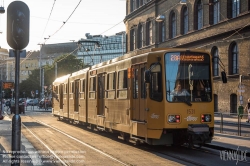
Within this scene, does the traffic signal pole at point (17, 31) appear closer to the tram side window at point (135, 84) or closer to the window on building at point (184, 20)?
the tram side window at point (135, 84)

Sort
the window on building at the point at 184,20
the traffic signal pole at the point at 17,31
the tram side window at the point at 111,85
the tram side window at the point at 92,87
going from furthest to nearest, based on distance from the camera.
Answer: the window on building at the point at 184,20 < the tram side window at the point at 92,87 < the tram side window at the point at 111,85 < the traffic signal pole at the point at 17,31

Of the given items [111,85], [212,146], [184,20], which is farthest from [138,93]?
[184,20]

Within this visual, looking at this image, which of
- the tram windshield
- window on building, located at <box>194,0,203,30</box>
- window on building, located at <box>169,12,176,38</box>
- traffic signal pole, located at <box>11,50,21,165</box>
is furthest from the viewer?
window on building, located at <box>169,12,176,38</box>

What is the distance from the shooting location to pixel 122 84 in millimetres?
17547

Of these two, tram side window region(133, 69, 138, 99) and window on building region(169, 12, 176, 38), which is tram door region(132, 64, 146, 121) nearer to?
tram side window region(133, 69, 138, 99)

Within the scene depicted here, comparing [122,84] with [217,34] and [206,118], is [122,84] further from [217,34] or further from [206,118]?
[217,34]

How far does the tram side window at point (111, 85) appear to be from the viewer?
18.8 metres

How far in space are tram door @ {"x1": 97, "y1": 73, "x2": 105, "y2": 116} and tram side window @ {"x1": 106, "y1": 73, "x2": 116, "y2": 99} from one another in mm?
1015

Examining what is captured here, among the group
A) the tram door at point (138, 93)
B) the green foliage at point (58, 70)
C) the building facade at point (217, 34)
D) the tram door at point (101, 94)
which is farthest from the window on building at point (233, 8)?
the green foliage at point (58, 70)

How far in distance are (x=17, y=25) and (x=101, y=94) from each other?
1408cm

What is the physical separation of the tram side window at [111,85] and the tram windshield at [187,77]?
4.19 meters

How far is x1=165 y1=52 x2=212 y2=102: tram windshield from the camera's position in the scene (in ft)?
48.8

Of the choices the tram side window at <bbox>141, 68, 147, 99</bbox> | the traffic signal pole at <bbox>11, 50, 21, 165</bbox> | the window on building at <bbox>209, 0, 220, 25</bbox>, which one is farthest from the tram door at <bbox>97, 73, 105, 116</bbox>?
the window on building at <bbox>209, 0, 220, 25</bbox>

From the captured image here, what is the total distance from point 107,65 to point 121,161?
7.97 meters
